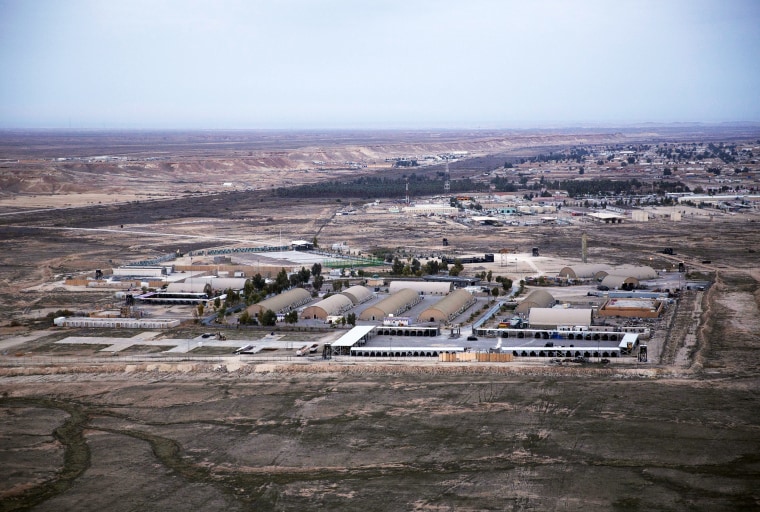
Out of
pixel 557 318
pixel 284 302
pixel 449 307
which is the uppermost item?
pixel 557 318

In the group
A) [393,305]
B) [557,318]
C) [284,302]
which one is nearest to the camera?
[557,318]

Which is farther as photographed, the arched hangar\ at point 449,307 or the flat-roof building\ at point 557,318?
the arched hangar\ at point 449,307

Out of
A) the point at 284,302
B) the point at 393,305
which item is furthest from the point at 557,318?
the point at 284,302

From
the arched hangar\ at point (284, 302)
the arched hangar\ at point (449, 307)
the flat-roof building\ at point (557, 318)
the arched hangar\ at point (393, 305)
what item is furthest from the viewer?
the arched hangar\ at point (284, 302)

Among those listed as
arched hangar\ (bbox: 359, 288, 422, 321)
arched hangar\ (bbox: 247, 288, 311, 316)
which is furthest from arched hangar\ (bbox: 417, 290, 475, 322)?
arched hangar\ (bbox: 247, 288, 311, 316)

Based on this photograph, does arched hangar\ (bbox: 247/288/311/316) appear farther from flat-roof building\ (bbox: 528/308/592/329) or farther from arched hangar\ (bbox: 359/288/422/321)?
flat-roof building\ (bbox: 528/308/592/329)

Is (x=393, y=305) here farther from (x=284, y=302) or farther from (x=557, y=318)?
(x=557, y=318)

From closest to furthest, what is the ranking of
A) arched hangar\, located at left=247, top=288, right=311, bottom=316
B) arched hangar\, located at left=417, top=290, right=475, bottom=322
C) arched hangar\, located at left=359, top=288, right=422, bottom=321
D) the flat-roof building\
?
the flat-roof building\ < arched hangar\, located at left=417, top=290, right=475, bottom=322 < arched hangar\, located at left=359, top=288, right=422, bottom=321 < arched hangar\, located at left=247, top=288, right=311, bottom=316

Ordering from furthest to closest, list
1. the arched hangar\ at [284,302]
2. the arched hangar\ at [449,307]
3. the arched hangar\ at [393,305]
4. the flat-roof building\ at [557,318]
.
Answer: the arched hangar\ at [284,302] < the arched hangar\ at [393,305] < the arched hangar\ at [449,307] < the flat-roof building\ at [557,318]

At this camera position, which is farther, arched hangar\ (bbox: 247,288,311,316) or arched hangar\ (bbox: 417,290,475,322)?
arched hangar\ (bbox: 247,288,311,316)

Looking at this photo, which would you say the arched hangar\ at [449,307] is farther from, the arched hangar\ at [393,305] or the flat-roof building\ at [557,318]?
the flat-roof building\ at [557,318]

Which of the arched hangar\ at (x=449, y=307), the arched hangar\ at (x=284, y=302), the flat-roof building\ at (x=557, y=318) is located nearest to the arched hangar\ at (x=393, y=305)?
the arched hangar\ at (x=449, y=307)
